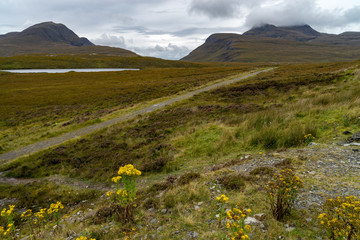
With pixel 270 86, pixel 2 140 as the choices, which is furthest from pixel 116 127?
pixel 270 86

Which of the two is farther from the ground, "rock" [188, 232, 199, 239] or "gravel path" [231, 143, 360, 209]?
"gravel path" [231, 143, 360, 209]

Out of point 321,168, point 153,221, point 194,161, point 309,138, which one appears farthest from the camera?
point 194,161

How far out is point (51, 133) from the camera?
21.8 metres

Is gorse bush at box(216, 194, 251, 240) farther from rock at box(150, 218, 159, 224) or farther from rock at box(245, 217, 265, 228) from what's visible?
rock at box(150, 218, 159, 224)

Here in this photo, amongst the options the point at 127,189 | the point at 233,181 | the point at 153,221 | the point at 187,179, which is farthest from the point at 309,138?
the point at 127,189

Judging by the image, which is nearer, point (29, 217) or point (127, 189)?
point (127, 189)

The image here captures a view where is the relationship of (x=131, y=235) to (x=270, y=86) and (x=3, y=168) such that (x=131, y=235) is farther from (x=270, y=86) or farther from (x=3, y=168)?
(x=270, y=86)

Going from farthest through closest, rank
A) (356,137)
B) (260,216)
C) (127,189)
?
(356,137) < (127,189) < (260,216)

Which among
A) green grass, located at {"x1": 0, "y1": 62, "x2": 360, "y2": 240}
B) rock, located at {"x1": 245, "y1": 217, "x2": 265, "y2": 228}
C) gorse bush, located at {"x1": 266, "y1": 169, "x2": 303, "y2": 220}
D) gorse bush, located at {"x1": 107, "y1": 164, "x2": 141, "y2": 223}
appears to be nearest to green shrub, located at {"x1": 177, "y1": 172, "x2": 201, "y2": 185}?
green grass, located at {"x1": 0, "y1": 62, "x2": 360, "y2": 240}

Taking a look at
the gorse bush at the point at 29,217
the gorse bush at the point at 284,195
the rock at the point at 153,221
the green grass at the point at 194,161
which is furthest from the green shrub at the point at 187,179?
the gorse bush at the point at 29,217

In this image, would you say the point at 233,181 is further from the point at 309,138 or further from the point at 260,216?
the point at 309,138

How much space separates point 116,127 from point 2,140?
13511mm

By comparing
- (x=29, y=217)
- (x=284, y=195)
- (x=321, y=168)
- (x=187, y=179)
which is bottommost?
(x=29, y=217)

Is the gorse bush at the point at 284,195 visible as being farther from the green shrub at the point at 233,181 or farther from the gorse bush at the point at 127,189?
the gorse bush at the point at 127,189
